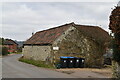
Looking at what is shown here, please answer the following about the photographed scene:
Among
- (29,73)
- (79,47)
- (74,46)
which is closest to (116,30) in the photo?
(29,73)

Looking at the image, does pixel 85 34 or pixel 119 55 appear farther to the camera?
pixel 85 34

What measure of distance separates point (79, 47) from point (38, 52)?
5929mm

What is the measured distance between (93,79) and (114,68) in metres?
1.74

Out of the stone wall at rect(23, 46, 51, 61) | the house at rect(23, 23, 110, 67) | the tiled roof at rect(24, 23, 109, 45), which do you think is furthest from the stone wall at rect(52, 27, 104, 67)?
the stone wall at rect(23, 46, 51, 61)

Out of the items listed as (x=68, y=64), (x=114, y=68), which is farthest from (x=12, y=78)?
(x=68, y=64)

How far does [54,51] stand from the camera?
22.8 meters

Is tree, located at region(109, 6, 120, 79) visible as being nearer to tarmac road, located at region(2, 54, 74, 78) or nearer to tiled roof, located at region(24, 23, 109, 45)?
tarmac road, located at region(2, 54, 74, 78)

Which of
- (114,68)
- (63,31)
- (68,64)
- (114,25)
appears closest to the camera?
(114,25)

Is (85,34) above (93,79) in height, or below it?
above

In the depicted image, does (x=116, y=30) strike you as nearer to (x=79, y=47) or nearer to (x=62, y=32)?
(x=62, y=32)

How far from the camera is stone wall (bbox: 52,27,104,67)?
922 inches

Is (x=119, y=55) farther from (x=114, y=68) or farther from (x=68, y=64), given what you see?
(x=68, y=64)

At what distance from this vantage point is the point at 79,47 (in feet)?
79.6

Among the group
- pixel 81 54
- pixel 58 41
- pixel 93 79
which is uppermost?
pixel 58 41
